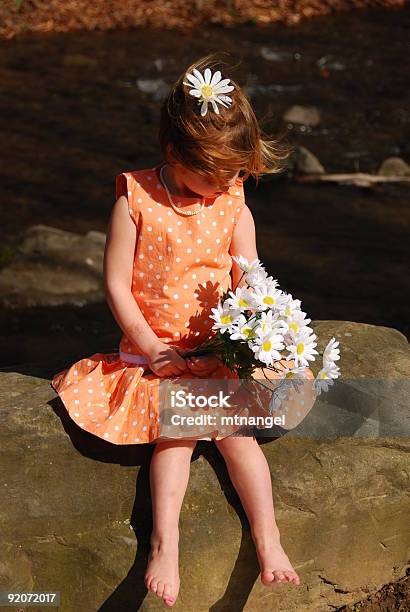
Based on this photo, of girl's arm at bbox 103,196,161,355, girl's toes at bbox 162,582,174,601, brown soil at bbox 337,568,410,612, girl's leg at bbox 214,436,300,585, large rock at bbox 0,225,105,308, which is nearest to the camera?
girl's toes at bbox 162,582,174,601

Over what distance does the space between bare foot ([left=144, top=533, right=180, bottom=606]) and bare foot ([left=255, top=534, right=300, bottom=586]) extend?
10.5 inches

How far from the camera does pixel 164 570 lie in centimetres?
292

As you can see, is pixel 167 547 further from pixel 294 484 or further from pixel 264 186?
pixel 264 186

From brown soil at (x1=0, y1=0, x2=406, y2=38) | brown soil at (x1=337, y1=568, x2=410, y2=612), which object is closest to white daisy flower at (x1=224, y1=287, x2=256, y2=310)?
brown soil at (x1=337, y1=568, x2=410, y2=612)

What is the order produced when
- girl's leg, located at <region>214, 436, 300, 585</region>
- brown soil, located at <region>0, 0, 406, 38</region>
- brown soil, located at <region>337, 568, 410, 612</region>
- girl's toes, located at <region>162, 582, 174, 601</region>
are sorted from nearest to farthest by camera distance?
girl's toes, located at <region>162, 582, 174, 601</region> → girl's leg, located at <region>214, 436, 300, 585</region> → brown soil, located at <region>337, 568, 410, 612</region> → brown soil, located at <region>0, 0, 406, 38</region>

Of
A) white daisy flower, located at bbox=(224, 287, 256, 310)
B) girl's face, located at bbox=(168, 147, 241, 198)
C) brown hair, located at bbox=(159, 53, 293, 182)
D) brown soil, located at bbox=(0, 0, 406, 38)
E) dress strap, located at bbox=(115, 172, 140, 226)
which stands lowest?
brown soil, located at bbox=(0, 0, 406, 38)

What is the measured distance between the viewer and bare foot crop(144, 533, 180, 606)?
2.90 m

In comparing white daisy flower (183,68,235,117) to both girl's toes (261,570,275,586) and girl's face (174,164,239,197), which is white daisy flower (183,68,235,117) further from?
girl's toes (261,570,275,586)

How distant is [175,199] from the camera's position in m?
3.34

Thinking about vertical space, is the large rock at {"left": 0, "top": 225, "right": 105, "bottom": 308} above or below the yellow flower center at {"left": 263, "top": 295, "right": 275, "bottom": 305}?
below

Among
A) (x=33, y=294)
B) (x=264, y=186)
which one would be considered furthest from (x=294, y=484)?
(x=264, y=186)

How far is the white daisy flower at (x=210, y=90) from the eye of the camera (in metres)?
3.06

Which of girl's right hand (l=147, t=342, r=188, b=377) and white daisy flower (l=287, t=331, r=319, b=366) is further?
girl's right hand (l=147, t=342, r=188, b=377)

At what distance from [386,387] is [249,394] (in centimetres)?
65
